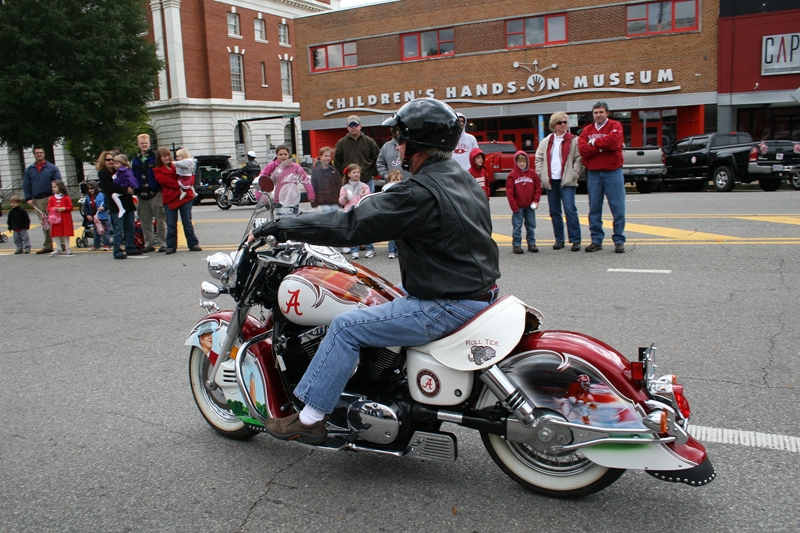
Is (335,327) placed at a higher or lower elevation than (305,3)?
lower

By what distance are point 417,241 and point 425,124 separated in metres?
0.52

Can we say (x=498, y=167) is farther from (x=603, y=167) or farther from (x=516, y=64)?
(x=603, y=167)

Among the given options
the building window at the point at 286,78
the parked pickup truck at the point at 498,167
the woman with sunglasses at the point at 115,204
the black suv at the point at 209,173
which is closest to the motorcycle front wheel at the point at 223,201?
the black suv at the point at 209,173

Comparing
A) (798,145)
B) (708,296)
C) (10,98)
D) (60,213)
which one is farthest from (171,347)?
(10,98)

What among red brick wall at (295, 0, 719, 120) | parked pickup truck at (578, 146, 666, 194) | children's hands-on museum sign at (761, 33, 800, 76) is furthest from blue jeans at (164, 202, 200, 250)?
children's hands-on museum sign at (761, 33, 800, 76)

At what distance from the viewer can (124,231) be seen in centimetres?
1194

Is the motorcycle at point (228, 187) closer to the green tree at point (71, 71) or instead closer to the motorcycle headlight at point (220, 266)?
the green tree at point (71, 71)

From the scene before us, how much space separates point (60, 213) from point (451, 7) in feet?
91.8

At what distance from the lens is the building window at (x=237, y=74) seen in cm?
5153

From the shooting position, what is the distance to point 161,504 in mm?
3293

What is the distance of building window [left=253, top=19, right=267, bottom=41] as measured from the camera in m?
53.0

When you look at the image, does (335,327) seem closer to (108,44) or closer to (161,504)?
(161,504)

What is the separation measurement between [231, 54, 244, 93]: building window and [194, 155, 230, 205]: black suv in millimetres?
23403

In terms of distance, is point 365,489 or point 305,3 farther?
point 305,3
